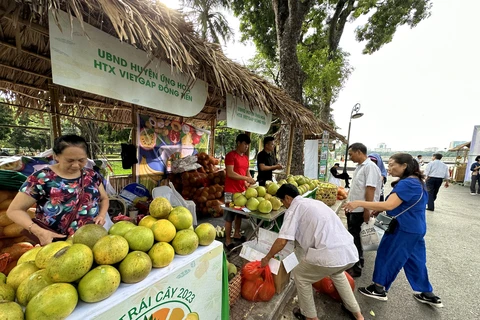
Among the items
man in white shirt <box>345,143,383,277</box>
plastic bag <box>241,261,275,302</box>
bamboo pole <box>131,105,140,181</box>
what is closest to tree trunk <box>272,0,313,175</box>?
man in white shirt <box>345,143,383,277</box>

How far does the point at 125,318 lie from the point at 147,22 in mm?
2026

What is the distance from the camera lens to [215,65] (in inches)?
86.0

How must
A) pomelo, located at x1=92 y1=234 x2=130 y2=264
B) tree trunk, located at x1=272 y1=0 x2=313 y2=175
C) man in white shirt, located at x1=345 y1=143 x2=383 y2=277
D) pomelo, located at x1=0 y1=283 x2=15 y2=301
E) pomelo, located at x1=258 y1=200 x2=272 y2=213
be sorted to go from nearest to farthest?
1. pomelo, located at x1=0 y1=283 x2=15 y2=301
2. pomelo, located at x1=92 y1=234 x2=130 y2=264
3. pomelo, located at x1=258 y1=200 x2=272 y2=213
4. man in white shirt, located at x1=345 y1=143 x2=383 y2=277
5. tree trunk, located at x1=272 y1=0 x2=313 y2=175

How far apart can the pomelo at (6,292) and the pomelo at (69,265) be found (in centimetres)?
17

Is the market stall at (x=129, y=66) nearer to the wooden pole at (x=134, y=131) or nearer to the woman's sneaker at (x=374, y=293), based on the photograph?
the wooden pole at (x=134, y=131)

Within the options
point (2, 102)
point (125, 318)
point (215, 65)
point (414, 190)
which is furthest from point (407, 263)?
point (2, 102)

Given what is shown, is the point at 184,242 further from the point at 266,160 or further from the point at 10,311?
the point at 266,160

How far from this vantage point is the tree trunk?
20.4 feet

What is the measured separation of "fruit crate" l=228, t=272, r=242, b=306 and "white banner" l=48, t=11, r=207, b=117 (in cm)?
193

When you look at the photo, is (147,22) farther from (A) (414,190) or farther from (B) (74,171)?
(A) (414,190)

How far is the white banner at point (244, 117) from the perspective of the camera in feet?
9.95

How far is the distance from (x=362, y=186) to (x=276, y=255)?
1669mm

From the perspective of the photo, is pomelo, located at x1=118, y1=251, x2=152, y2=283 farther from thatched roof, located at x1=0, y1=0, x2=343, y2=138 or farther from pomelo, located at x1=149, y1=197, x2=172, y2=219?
thatched roof, located at x1=0, y1=0, x2=343, y2=138

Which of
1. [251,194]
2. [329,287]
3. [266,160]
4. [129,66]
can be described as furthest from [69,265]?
[266,160]
